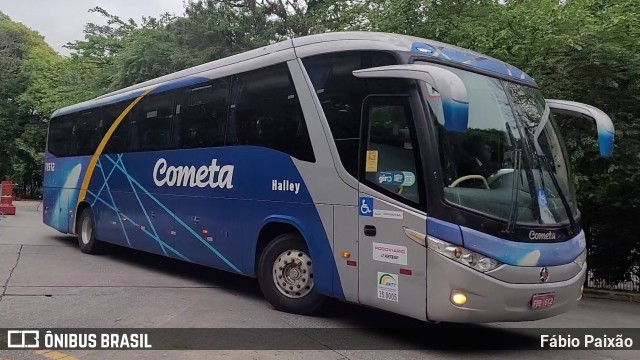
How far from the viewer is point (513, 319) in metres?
5.49

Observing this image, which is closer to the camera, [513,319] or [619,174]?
[513,319]

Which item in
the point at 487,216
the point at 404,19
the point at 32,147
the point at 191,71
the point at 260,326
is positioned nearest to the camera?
the point at 487,216

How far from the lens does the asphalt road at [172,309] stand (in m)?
5.65

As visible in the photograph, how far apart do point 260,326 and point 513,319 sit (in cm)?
279

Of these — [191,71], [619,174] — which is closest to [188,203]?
[191,71]

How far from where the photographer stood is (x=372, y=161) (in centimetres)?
611

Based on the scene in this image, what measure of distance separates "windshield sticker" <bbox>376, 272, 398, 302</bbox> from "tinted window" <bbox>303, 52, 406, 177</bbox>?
3.91ft

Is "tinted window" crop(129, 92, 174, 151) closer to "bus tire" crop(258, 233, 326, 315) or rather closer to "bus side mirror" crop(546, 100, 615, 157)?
"bus tire" crop(258, 233, 326, 315)

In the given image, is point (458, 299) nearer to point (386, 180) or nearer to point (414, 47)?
point (386, 180)

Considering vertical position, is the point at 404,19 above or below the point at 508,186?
above

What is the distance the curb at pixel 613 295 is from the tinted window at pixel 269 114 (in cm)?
674

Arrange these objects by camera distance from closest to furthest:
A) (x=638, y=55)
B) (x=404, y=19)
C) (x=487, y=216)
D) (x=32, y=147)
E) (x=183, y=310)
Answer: (x=487, y=216)
(x=183, y=310)
(x=638, y=55)
(x=404, y=19)
(x=32, y=147)

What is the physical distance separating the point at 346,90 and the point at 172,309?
11.6ft

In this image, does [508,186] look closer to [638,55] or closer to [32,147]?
[638,55]
